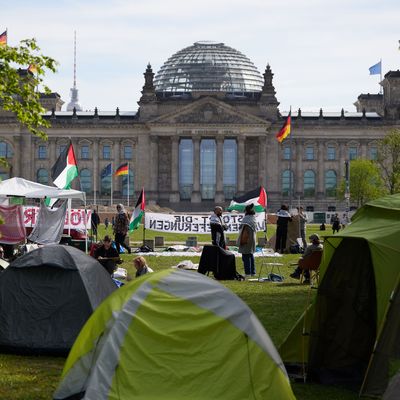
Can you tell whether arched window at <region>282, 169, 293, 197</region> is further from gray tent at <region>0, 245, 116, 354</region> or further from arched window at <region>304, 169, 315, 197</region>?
gray tent at <region>0, 245, 116, 354</region>

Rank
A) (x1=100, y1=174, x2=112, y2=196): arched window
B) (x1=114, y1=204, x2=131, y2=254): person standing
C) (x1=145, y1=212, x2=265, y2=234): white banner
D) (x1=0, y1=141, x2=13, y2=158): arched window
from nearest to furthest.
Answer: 1. (x1=114, y1=204, x2=131, y2=254): person standing
2. (x1=145, y1=212, x2=265, y2=234): white banner
3. (x1=100, y1=174, x2=112, y2=196): arched window
4. (x1=0, y1=141, x2=13, y2=158): arched window

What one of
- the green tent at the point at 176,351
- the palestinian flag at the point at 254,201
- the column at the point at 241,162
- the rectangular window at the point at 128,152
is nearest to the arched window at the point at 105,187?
the rectangular window at the point at 128,152

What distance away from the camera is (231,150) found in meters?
107

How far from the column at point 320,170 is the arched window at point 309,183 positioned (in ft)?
1.90

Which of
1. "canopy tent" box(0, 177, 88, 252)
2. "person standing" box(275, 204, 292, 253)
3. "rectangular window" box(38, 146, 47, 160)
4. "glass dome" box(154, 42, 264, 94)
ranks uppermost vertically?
"glass dome" box(154, 42, 264, 94)

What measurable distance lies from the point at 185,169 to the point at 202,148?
2982 mm

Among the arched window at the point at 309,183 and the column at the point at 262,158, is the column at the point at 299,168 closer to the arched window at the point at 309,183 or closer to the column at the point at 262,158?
the arched window at the point at 309,183

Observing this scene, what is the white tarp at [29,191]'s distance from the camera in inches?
1062

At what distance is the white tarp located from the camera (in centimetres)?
2698

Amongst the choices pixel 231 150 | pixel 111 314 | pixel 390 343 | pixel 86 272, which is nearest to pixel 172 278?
pixel 111 314

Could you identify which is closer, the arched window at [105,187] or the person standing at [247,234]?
the person standing at [247,234]

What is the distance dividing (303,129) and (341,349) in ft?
311

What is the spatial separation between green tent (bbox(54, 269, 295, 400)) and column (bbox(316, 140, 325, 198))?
96996mm

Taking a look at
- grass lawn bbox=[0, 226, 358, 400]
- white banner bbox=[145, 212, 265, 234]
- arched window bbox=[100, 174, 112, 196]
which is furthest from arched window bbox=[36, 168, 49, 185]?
grass lawn bbox=[0, 226, 358, 400]
